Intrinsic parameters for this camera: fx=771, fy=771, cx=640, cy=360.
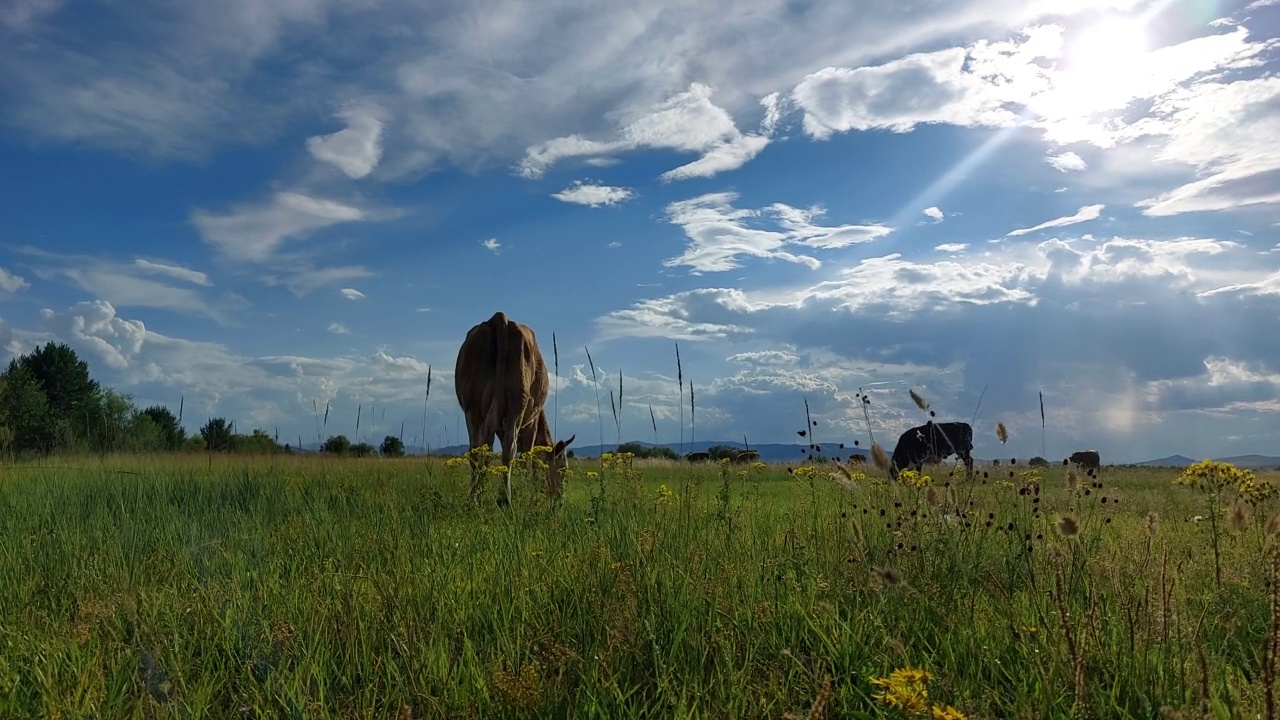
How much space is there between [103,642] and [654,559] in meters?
2.51

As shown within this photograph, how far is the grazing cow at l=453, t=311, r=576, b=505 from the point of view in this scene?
392 inches

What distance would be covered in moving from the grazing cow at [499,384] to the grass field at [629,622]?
4.39m

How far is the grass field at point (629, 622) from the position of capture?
265 centimetres

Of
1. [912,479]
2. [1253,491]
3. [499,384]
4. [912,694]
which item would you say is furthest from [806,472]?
[499,384]

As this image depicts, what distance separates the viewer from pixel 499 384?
400 inches

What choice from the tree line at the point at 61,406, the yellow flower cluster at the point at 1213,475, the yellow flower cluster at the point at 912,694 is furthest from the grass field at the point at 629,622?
the tree line at the point at 61,406

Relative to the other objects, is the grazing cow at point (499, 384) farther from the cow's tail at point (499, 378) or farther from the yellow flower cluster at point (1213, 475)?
the yellow flower cluster at point (1213, 475)

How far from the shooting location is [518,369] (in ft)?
33.3

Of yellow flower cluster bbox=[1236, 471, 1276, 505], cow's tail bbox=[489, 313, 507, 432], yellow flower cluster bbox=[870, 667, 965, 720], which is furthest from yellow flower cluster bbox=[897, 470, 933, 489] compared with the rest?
cow's tail bbox=[489, 313, 507, 432]

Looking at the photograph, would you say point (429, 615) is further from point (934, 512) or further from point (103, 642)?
point (934, 512)

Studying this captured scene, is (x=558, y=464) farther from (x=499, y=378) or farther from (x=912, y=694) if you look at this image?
(x=912, y=694)

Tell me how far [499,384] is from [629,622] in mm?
7292

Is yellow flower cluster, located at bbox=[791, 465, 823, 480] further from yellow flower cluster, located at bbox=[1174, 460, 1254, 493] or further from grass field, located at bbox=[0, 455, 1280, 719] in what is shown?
yellow flower cluster, located at bbox=[1174, 460, 1254, 493]

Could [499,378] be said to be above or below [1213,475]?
above
